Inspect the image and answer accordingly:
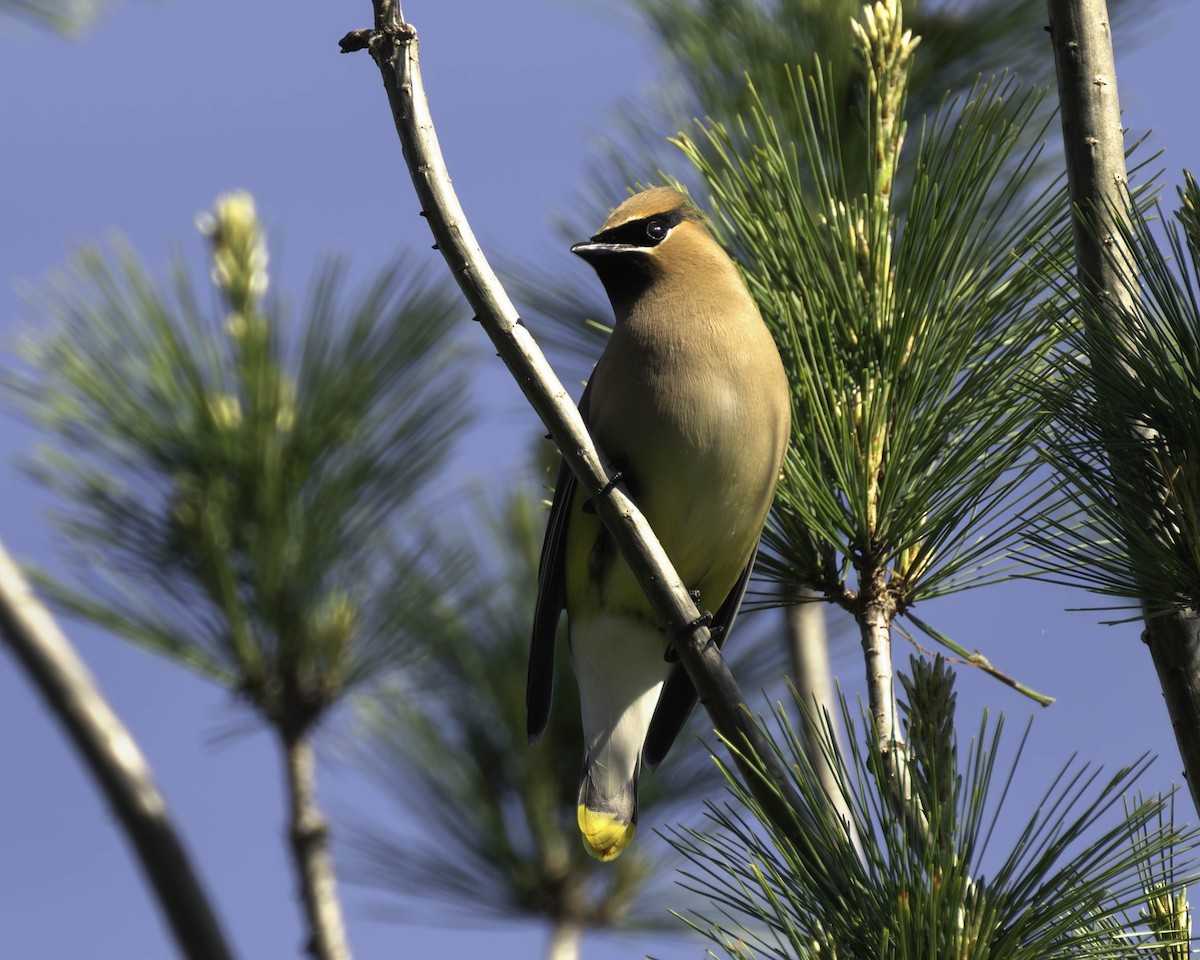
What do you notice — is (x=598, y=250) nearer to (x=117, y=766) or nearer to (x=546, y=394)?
(x=546, y=394)

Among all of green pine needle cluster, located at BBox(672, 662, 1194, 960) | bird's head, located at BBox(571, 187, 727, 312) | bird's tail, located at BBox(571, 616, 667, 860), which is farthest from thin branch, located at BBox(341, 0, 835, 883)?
bird's tail, located at BBox(571, 616, 667, 860)

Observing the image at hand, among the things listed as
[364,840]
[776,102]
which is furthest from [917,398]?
[364,840]

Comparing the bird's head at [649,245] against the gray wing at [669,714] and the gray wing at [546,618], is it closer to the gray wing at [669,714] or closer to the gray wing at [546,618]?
the gray wing at [546,618]

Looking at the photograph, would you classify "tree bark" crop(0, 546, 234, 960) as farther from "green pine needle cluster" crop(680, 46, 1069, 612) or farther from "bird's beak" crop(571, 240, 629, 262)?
"bird's beak" crop(571, 240, 629, 262)

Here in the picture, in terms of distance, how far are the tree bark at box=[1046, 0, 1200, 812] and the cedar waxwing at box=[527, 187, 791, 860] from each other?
0.76m

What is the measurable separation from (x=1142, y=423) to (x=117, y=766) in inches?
54.5

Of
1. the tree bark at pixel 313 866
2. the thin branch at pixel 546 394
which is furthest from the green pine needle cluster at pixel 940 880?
the tree bark at pixel 313 866

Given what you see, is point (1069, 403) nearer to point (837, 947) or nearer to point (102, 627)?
point (837, 947)

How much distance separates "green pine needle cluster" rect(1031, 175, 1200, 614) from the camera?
1.86 m

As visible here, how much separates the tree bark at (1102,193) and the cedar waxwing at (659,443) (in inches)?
30.0

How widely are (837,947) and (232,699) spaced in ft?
5.69

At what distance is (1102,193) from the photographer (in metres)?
2.08

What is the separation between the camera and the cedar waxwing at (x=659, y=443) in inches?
116

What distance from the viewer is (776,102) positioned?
298cm
